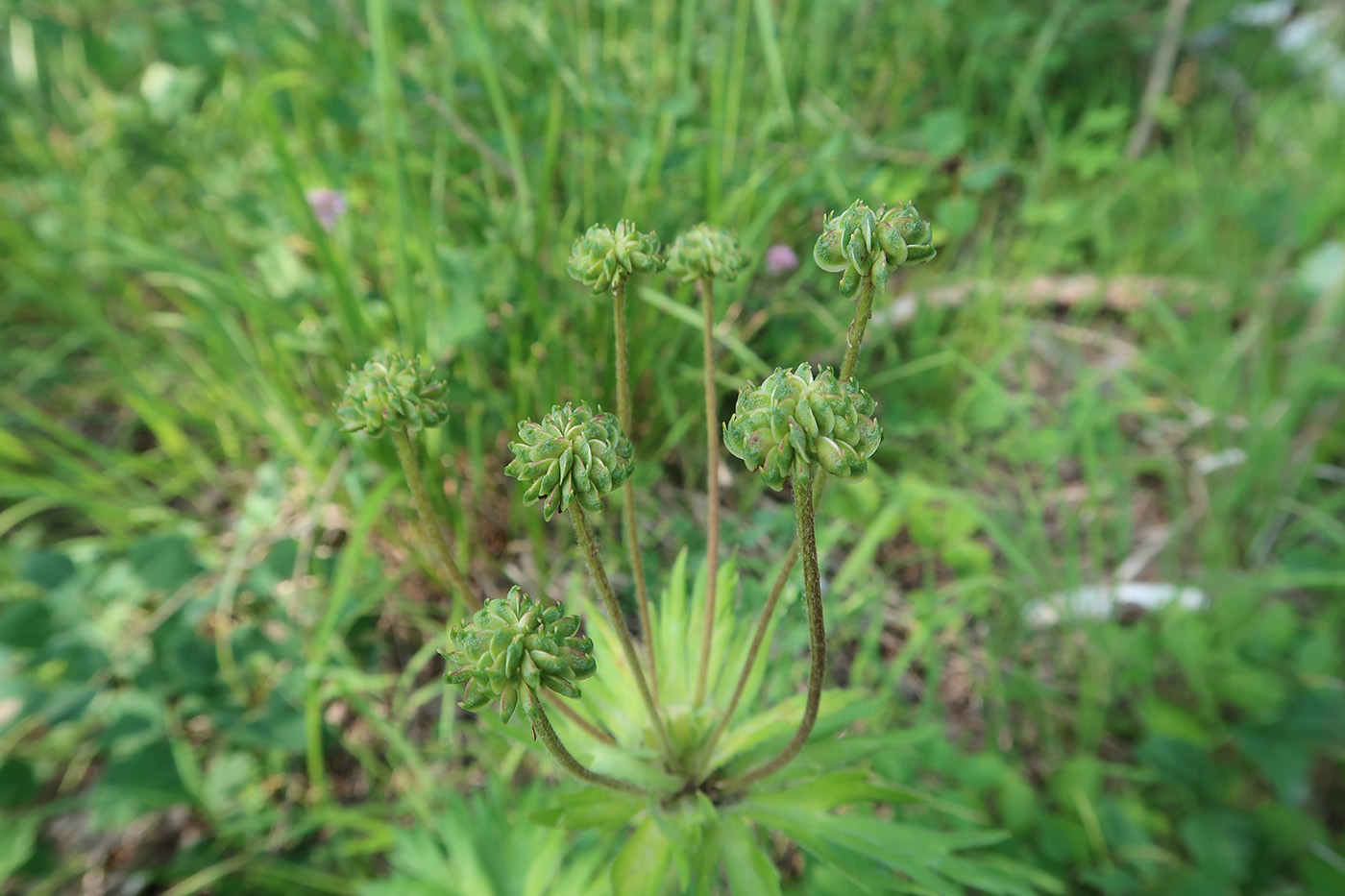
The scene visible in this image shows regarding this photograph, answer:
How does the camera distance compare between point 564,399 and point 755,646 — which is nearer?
point 755,646

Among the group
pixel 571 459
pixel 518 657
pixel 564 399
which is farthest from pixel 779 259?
pixel 518 657

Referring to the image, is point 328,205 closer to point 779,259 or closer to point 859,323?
point 779,259

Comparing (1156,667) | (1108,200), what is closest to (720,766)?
(1156,667)

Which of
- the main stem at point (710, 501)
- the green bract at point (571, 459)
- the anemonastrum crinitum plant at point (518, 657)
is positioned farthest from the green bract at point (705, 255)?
the anemonastrum crinitum plant at point (518, 657)

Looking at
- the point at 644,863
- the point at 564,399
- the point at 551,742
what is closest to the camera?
the point at 551,742

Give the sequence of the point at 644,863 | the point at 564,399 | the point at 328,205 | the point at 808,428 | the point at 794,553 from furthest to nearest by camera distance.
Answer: the point at 328,205 < the point at 564,399 < the point at 644,863 < the point at 794,553 < the point at 808,428

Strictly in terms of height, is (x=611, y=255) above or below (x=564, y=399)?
below

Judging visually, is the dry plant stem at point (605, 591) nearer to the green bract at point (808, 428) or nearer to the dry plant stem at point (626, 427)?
the dry plant stem at point (626, 427)
